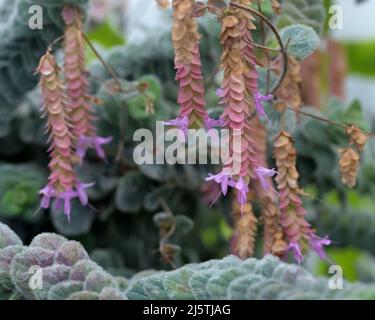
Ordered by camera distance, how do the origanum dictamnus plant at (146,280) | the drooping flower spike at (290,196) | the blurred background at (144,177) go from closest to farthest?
the origanum dictamnus plant at (146,280) < the drooping flower spike at (290,196) < the blurred background at (144,177)

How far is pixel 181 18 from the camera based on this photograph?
1.57 ft

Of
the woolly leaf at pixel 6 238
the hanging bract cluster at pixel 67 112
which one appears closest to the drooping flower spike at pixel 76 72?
the hanging bract cluster at pixel 67 112

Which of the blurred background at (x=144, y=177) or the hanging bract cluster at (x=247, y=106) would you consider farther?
the blurred background at (x=144, y=177)

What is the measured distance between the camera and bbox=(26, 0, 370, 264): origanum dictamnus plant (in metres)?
0.50

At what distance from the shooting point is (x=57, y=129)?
579 millimetres

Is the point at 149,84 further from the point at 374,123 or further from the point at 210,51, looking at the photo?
the point at 374,123

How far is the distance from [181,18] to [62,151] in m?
0.16

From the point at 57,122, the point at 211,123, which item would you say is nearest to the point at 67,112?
the point at 57,122

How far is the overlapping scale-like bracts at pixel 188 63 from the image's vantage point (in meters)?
0.48

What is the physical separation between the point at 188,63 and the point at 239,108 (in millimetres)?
42

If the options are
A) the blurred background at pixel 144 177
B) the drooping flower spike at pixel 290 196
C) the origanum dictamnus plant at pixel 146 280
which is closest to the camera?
the origanum dictamnus plant at pixel 146 280

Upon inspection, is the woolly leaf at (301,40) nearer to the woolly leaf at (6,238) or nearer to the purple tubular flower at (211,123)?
the purple tubular flower at (211,123)

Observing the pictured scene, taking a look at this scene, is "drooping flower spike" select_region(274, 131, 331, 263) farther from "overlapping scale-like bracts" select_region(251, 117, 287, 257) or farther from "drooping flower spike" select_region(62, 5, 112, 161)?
"drooping flower spike" select_region(62, 5, 112, 161)
